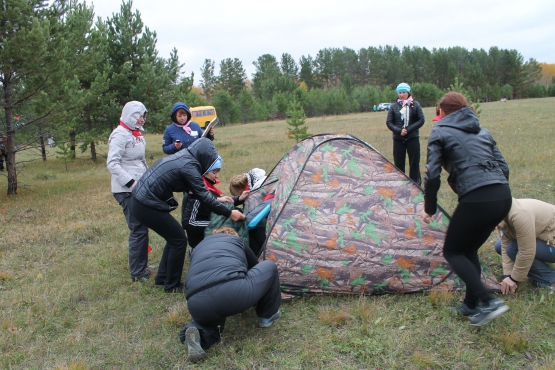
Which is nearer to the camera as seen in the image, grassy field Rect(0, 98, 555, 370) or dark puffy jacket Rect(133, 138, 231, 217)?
grassy field Rect(0, 98, 555, 370)

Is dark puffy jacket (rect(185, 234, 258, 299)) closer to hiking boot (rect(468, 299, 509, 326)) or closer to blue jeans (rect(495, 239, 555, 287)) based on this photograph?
hiking boot (rect(468, 299, 509, 326))

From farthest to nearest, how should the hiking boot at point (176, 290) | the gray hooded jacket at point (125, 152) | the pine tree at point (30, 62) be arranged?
the pine tree at point (30, 62) → the gray hooded jacket at point (125, 152) → the hiking boot at point (176, 290)

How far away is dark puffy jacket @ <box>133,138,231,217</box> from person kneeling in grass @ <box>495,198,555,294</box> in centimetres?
259

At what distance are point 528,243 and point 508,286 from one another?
50 cm

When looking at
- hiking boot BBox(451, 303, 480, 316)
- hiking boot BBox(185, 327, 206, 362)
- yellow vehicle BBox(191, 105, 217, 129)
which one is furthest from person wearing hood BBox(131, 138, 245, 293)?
yellow vehicle BBox(191, 105, 217, 129)

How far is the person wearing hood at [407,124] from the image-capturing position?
275 inches

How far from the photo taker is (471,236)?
3.12 metres

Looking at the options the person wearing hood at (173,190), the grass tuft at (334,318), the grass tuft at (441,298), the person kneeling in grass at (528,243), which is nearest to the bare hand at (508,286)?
the person kneeling in grass at (528,243)

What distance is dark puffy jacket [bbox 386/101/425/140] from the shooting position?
6984 mm

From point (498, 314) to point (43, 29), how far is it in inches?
393

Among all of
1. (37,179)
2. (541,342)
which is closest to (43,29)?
(37,179)

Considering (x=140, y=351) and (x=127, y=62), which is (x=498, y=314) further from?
(x=127, y=62)

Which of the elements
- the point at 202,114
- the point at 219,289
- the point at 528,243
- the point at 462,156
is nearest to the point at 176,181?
the point at 219,289

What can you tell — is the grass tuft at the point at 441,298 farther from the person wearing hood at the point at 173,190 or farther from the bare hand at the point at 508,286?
the person wearing hood at the point at 173,190
